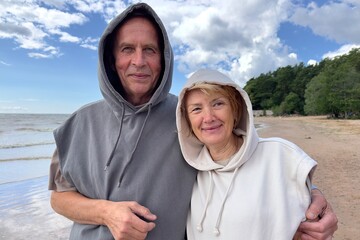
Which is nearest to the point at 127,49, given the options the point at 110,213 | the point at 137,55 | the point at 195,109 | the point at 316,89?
the point at 137,55

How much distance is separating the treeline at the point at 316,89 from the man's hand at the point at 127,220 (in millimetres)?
53735

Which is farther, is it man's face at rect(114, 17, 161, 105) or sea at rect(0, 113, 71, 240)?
sea at rect(0, 113, 71, 240)

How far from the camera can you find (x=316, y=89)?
59.6m

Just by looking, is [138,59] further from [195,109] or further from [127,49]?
[195,109]

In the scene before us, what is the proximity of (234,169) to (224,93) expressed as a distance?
466 millimetres

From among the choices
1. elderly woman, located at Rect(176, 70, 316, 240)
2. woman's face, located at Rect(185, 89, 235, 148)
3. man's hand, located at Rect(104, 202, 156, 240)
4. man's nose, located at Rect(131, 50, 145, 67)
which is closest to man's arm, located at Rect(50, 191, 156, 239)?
man's hand, located at Rect(104, 202, 156, 240)

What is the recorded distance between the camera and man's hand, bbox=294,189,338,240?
5.61ft

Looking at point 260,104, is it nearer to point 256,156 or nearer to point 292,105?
point 292,105

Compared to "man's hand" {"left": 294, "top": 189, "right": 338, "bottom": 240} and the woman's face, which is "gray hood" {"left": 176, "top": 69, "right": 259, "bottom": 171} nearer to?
the woman's face

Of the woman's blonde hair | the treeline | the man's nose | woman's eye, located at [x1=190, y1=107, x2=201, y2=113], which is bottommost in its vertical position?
woman's eye, located at [x1=190, y1=107, x2=201, y2=113]

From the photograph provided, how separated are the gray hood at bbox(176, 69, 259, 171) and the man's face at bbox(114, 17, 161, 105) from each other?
258mm

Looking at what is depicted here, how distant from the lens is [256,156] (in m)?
1.84

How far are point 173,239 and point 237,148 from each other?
698mm

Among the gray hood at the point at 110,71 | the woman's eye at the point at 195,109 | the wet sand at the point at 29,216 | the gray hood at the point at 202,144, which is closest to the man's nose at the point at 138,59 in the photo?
the gray hood at the point at 110,71
